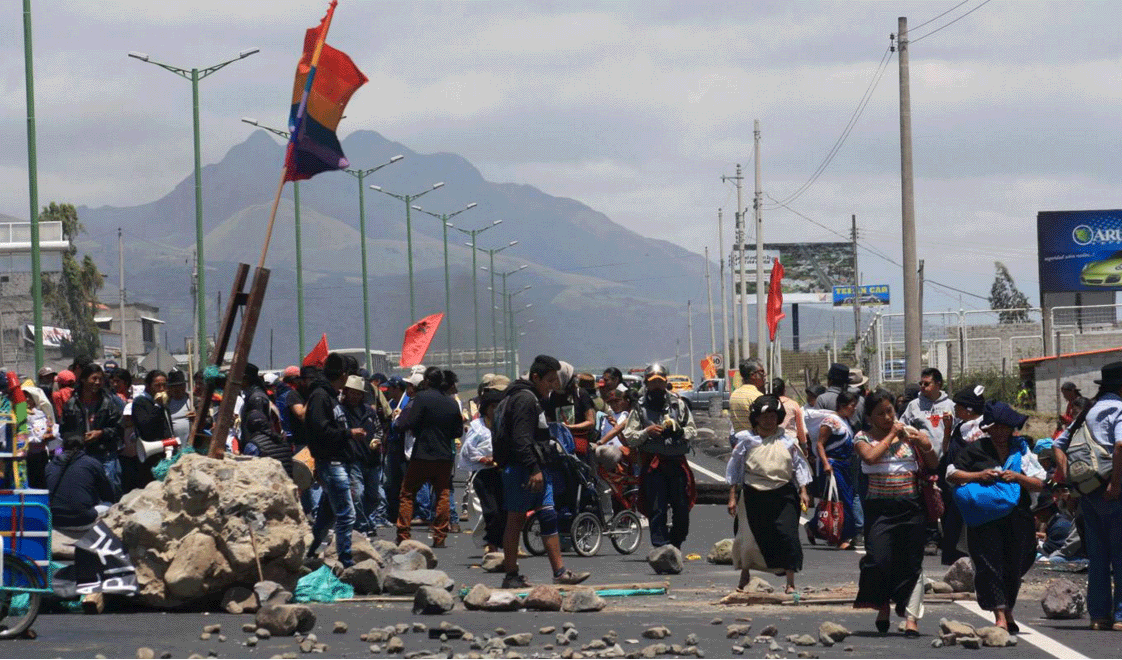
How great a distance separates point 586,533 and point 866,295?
111 metres

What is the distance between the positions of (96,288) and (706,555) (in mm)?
91504

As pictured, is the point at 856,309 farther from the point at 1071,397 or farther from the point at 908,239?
the point at 1071,397

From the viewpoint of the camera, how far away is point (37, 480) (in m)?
15.3

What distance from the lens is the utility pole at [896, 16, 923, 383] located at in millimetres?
28688

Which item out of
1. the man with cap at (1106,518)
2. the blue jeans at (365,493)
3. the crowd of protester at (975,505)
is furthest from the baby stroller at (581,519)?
the man with cap at (1106,518)

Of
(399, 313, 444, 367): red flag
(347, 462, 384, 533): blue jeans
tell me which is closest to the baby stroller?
(347, 462, 384, 533): blue jeans

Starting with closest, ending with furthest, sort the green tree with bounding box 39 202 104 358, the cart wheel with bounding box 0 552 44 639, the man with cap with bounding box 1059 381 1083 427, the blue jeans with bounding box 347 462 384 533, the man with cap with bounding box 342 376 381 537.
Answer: the cart wheel with bounding box 0 552 44 639
the man with cap with bounding box 342 376 381 537
the blue jeans with bounding box 347 462 384 533
the man with cap with bounding box 1059 381 1083 427
the green tree with bounding box 39 202 104 358

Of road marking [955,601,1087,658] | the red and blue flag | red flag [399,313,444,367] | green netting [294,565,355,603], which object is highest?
the red and blue flag

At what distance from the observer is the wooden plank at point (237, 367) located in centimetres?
1325

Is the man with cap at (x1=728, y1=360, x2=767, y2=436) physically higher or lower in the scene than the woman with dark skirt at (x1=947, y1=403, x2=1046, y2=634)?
higher

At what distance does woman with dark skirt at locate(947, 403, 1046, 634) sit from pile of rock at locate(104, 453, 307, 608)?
4742 mm

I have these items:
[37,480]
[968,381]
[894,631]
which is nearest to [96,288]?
[968,381]

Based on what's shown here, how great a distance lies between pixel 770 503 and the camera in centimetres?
1238

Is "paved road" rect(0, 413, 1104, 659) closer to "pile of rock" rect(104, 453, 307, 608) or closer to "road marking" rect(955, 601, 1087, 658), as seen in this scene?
"road marking" rect(955, 601, 1087, 658)
